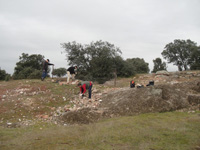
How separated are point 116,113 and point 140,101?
4.68ft

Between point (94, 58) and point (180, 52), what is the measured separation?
2816 cm

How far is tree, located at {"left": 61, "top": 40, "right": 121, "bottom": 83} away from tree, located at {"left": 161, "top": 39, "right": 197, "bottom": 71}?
24654 millimetres

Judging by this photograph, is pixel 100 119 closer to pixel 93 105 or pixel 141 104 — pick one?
pixel 93 105

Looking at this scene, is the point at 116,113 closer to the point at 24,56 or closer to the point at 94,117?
the point at 94,117

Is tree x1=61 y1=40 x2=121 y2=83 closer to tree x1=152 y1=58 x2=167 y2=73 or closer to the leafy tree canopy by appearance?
the leafy tree canopy

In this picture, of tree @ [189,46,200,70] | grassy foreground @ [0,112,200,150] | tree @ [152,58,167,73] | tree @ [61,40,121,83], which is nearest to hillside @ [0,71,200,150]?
grassy foreground @ [0,112,200,150]

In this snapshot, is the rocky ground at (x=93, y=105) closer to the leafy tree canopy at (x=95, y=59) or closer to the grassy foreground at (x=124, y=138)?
the grassy foreground at (x=124, y=138)

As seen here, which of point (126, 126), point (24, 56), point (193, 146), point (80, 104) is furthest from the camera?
point (24, 56)

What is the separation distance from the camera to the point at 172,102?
739 cm

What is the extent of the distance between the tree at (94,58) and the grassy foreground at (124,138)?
603 inches

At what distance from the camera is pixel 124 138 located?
4359mm

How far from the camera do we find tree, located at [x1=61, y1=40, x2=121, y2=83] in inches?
825

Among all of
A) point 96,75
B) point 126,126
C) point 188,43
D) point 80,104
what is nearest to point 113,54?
point 96,75

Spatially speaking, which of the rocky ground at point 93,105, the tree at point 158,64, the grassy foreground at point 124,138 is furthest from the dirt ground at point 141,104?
the tree at point 158,64
